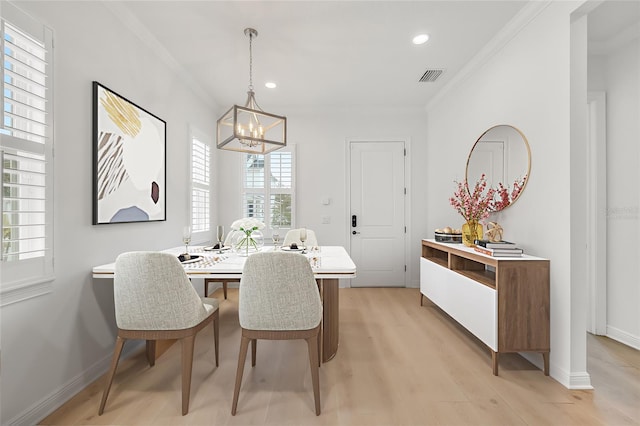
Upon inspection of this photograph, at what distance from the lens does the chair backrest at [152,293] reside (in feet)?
5.26

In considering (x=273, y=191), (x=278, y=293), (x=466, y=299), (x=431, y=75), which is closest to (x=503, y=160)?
(x=466, y=299)

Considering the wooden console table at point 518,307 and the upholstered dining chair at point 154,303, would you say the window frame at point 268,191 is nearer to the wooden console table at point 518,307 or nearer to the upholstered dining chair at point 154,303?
the upholstered dining chair at point 154,303

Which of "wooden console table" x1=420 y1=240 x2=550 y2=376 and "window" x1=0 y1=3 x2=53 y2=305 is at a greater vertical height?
"window" x1=0 y1=3 x2=53 y2=305

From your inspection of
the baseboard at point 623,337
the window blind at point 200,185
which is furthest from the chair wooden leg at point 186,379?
the baseboard at point 623,337

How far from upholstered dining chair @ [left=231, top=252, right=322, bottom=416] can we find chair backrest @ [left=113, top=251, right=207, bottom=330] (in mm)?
347

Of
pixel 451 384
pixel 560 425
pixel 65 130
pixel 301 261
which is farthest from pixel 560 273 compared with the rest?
pixel 65 130

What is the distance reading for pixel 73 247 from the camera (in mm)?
1826

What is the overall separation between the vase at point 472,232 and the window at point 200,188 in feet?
9.84

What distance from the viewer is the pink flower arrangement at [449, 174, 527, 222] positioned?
244cm

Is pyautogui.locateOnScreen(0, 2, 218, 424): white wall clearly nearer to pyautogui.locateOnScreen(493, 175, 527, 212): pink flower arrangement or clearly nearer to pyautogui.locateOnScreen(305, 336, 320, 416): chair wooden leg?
pyautogui.locateOnScreen(305, 336, 320, 416): chair wooden leg

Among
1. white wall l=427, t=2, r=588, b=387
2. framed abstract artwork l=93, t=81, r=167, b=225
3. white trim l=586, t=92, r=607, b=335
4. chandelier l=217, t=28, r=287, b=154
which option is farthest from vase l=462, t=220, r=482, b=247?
framed abstract artwork l=93, t=81, r=167, b=225

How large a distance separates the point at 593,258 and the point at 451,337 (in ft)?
4.75

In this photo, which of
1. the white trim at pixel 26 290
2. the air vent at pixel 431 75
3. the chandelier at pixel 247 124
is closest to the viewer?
the white trim at pixel 26 290

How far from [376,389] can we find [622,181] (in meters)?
2.66
